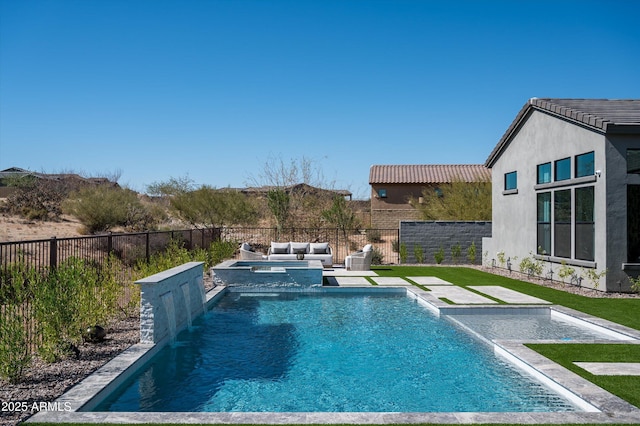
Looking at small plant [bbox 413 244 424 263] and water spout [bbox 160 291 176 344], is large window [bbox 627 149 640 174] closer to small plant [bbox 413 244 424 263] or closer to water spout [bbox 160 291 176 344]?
small plant [bbox 413 244 424 263]

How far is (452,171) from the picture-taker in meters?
37.2

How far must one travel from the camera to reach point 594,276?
37.8ft

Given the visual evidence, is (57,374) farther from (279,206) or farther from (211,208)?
(211,208)

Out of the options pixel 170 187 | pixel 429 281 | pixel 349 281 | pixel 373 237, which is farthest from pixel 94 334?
pixel 170 187

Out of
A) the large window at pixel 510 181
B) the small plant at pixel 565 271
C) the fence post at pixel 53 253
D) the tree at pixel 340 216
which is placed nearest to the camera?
the fence post at pixel 53 253

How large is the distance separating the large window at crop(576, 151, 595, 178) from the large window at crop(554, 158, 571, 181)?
0.38m

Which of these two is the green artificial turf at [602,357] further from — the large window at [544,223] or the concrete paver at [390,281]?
the large window at [544,223]

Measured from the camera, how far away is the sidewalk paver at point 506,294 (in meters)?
10.6

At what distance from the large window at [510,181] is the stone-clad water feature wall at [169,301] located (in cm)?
1096

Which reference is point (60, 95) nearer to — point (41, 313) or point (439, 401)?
point (41, 313)

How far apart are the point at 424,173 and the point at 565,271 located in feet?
80.2

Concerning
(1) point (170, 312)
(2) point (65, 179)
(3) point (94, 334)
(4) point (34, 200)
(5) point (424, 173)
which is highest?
(5) point (424, 173)

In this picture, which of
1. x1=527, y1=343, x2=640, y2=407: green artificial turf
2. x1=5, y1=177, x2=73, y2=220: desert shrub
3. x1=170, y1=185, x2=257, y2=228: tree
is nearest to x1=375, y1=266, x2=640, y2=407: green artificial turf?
x1=527, y1=343, x2=640, y2=407: green artificial turf

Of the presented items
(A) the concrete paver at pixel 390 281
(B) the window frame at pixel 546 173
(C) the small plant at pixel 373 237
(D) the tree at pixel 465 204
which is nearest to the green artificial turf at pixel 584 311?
(A) the concrete paver at pixel 390 281
